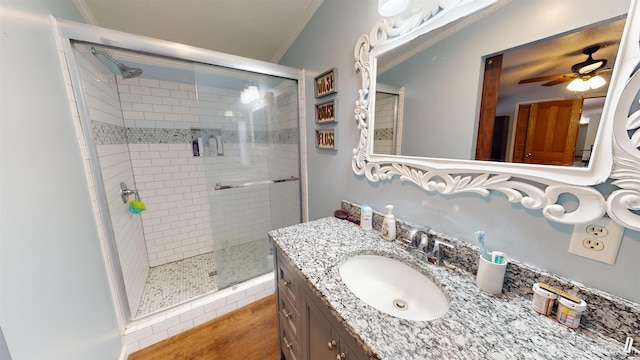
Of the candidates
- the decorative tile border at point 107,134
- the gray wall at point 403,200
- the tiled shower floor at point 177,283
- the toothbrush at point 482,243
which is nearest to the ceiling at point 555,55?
the gray wall at point 403,200

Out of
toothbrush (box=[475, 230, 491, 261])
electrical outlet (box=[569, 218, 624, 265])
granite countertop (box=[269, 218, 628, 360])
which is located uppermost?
electrical outlet (box=[569, 218, 624, 265])

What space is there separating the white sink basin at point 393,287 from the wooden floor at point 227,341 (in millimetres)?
925

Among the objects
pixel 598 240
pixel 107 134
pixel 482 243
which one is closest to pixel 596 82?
pixel 598 240

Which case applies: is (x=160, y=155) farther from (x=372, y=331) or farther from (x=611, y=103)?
(x=611, y=103)

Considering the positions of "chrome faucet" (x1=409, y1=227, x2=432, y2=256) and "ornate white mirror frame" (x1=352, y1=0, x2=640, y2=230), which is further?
"chrome faucet" (x1=409, y1=227, x2=432, y2=256)

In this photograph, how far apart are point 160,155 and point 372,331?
98.2 inches

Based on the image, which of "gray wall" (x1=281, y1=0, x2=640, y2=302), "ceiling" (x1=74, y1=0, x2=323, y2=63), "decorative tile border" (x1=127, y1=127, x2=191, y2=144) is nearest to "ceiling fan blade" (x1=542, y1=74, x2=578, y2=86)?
"gray wall" (x1=281, y1=0, x2=640, y2=302)

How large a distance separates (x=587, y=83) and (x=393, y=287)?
881 mm

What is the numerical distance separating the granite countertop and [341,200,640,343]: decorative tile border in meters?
0.02

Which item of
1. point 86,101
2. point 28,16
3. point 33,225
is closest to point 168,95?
point 86,101

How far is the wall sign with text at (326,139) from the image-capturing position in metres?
1.45

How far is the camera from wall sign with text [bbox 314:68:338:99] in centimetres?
135

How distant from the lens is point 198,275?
2021mm

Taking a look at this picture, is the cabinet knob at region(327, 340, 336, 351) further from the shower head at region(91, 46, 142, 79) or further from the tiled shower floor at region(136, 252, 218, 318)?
the shower head at region(91, 46, 142, 79)
